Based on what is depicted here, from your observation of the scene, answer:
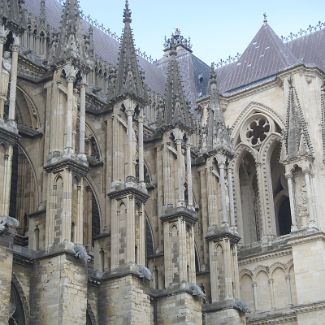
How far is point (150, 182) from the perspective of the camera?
26016 mm

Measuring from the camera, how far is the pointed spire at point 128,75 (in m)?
23.6

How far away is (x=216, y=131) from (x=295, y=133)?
280 cm

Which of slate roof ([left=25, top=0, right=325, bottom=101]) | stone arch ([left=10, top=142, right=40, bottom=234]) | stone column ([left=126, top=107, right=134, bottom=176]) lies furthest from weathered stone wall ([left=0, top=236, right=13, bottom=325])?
slate roof ([left=25, top=0, right=325, bottom=101])

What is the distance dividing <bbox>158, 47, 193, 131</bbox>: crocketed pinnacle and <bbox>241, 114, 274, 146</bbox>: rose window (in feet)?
16.5

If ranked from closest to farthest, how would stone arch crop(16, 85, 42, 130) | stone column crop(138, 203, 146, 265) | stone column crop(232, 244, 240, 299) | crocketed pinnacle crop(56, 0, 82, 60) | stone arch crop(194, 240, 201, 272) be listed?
crocketed pinnacle crop(56, 0, 82, 60)
stone column crop(138, 203, 146, 265)
stone arch crop(16, 85, 42, 130)
stone column crop(232, 244, 240, 299)
stone arch crop(194, 240, 201, 272)

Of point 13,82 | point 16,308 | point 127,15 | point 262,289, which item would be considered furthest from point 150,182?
point 16,308

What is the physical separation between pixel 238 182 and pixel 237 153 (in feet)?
3.72

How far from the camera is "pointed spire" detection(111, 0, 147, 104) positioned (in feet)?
77.4

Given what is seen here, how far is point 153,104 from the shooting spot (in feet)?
98.6

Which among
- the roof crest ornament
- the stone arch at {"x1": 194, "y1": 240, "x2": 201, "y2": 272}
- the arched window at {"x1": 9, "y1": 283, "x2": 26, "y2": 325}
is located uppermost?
the roof crest ornament

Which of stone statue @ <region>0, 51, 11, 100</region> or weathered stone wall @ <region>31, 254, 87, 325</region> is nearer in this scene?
weathered stone wall @ <region>31, 254, 87, 325</region>

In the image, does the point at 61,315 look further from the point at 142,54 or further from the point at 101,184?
the point at 142,54

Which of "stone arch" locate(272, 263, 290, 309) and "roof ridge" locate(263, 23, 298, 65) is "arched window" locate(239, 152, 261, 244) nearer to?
"stone arch" locate(272, 263, 290, 309)

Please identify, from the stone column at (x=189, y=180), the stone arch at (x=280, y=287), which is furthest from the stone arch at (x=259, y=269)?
the stone column at (x=189, y=180)
